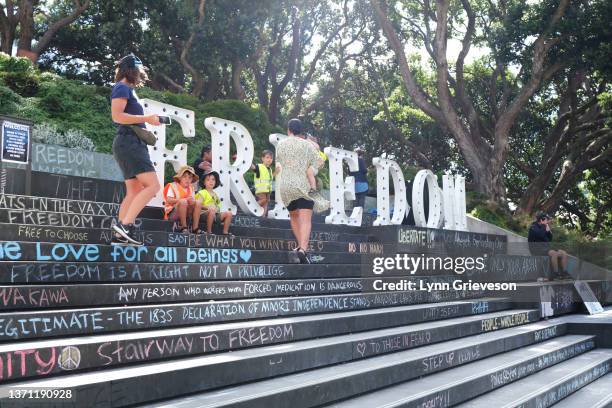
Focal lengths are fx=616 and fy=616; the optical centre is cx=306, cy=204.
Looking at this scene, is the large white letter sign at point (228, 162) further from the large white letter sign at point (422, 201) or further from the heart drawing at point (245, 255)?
the large white letter sign at point (422, 201)

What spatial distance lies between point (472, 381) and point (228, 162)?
523cm

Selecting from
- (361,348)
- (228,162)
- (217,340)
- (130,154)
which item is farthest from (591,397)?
(228,162)

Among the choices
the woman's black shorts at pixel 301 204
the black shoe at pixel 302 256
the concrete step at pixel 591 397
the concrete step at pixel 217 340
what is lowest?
the concrete step at pixel 591 397

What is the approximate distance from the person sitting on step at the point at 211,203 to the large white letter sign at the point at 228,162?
0.51 meters

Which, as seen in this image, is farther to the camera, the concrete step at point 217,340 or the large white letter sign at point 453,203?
the large white letter sign at point 453,203

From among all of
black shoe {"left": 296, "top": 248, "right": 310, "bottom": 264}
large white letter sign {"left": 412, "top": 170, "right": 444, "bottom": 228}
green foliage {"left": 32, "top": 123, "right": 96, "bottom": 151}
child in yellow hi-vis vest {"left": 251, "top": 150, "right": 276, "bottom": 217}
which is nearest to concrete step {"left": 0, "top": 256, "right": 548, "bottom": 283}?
black shoe {"left": 296, "top": 248, "right": 310, "bottom": 264}

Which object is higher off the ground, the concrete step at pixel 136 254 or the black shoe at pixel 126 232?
the black shoe at pixel 126 232

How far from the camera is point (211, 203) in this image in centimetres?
802

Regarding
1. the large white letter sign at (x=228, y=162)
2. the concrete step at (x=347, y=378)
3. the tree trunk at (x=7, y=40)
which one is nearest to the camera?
the concrete step at (x=347, y=378)

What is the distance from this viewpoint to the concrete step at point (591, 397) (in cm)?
614

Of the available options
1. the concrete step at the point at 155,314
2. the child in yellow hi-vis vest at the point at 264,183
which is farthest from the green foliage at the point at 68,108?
the concrete step at the point at 155,314

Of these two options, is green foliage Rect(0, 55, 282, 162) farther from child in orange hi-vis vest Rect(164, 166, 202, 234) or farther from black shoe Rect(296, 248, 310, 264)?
black shoe Rect(296, 248, 310, 264)

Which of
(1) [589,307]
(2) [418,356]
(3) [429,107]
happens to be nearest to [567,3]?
(3) [429,107]

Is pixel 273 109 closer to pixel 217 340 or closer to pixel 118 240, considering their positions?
pixel 118 240
